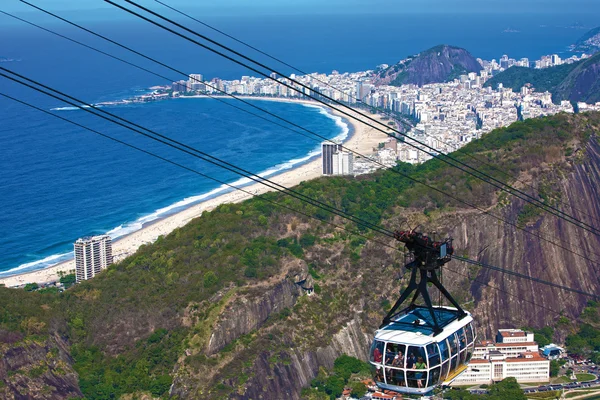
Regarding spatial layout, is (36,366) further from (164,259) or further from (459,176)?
(459,176)

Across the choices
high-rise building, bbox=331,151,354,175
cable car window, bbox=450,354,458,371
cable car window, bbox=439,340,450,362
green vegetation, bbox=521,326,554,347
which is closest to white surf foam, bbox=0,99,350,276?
high-rise building, bbox=331,151,354,175

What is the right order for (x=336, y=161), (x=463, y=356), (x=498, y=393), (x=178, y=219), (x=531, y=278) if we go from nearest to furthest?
(x=463, y=356), (x=498, y=393), (x=531, y=278), (x=178, y=219), (x=336, y=161)

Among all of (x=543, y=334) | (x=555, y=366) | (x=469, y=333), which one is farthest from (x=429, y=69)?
(x=469, y=333)

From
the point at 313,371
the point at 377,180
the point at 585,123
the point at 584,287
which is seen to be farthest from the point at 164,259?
→ the point at 585,123

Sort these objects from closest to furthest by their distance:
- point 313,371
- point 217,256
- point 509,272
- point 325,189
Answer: point 313,371 → point 217,256 → point 509,272 → point 325,189

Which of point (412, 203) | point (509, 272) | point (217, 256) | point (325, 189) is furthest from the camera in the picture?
point (325, 189)

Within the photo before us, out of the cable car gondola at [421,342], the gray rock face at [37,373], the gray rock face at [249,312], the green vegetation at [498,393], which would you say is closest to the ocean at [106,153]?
the gray rock face at [37,373]

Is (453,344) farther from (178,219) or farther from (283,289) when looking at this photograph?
(178,219)

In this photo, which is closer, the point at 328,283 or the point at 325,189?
the point at 328,283
